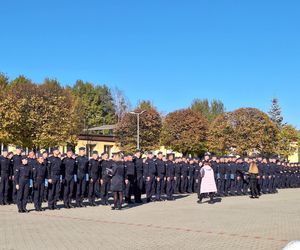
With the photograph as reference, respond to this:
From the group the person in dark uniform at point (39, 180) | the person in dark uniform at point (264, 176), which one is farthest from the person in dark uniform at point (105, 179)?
the person in dark uniform at point (264, 176)

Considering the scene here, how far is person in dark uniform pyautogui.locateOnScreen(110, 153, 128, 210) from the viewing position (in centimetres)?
1686

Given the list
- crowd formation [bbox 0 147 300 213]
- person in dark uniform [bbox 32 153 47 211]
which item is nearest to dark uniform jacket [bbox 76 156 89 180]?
crowd formation [bbox 0 147 300 213]

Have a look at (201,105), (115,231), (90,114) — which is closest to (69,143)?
(115,231)

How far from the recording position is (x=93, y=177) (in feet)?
60.0

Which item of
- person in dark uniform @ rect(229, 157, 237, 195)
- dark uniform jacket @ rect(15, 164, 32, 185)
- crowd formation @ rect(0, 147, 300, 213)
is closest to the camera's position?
dark uniform jacket @ rect(15, 164, 32, 185)

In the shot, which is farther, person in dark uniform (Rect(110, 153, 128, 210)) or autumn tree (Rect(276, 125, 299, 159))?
autumn tree (Rect(276, 125, 299, 159))

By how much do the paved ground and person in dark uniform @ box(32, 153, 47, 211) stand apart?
604 millimetres

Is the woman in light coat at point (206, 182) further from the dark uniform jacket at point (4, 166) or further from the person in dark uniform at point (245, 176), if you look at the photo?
the dark uniform jacket at point (4, 166)

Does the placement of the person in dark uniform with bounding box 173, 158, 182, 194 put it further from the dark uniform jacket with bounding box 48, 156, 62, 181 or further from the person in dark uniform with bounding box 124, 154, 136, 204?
the dark uniform jacket with bounding box 48, 156, 62, 181

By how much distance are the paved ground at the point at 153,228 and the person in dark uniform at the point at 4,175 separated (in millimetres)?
1180

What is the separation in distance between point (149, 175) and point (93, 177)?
274 centimetres

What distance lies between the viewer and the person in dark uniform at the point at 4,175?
18.2 metres

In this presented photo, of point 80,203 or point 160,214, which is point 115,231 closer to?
point 160,214

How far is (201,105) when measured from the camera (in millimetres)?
109000
